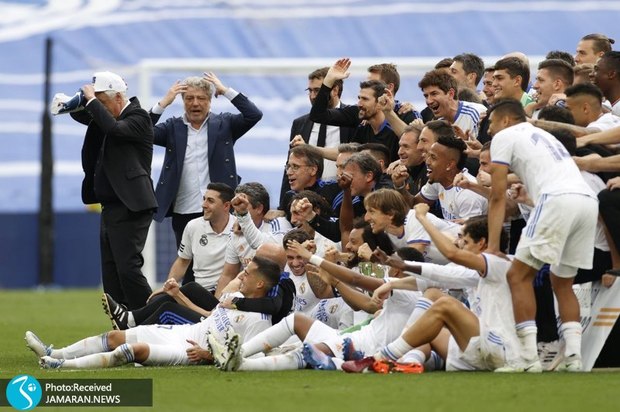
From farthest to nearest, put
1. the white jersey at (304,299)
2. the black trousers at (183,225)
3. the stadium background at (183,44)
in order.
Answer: the stadium background at (183,44) < the black trousers at (183,225) < the white jersey at (304,299)

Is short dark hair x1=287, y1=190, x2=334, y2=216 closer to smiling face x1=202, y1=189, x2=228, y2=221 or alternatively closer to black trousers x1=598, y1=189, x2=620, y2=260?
smiling face x1=202, y1=189, x2=228, y2=221

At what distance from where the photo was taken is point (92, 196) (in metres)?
12.7

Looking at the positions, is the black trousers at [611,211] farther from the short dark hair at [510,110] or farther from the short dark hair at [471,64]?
the short dark hair at [471,64]

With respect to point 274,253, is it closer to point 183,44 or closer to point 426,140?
point 426,140

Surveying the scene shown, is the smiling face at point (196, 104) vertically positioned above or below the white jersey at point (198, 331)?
above

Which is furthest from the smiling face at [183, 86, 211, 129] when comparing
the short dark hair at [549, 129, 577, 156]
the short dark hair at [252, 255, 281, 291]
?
the short dark hair at [549, 129, 577, 156]

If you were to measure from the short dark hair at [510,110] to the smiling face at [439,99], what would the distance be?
5.81ft

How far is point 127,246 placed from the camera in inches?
477

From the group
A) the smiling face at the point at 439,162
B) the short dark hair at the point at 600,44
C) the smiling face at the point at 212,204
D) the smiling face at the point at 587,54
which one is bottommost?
the smiling face at the point at 212,204

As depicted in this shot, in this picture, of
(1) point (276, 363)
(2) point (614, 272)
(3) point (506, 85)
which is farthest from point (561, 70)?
(1) point (276, 363)

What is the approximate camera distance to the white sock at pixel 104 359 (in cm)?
1024

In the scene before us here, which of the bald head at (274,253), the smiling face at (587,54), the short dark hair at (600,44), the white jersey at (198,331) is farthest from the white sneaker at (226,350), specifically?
the short dark hair at (600,44)

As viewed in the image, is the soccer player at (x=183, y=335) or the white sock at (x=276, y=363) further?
the soccer player at (x=183, y=335)

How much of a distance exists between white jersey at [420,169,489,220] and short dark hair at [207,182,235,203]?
2160mm
